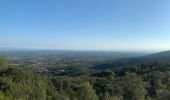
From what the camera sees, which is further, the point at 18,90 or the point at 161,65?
the point at 161,65

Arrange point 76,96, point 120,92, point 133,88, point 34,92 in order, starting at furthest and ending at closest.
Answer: point 120,92 → point 133,88 → point 76,96 → point 34,92

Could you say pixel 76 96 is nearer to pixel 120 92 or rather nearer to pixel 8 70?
pixel 120 92

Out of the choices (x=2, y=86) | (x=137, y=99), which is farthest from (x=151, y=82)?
(x=2, y=86)

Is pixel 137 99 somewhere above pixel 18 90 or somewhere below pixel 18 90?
below

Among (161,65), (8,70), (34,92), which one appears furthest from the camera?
(161,65)

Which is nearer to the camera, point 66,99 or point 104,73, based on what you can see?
point 66,99

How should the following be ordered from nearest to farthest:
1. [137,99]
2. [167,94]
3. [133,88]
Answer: [167,94] → [137,99] → [133,88]

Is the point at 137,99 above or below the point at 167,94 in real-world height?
below

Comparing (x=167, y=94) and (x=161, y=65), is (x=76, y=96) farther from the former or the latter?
(x=161, y=65)

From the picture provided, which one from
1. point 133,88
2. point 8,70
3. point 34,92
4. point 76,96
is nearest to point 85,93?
point 76,96
